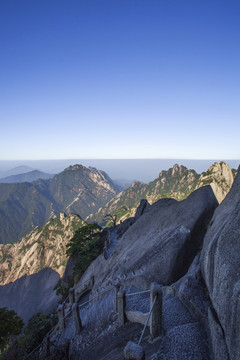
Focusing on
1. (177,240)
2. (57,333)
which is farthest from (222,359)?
(57,333)

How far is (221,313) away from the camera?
7578mm

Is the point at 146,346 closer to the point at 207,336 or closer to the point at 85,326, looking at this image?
the point at 207,336

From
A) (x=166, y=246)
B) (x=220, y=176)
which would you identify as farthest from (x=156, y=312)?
(x=220, y=176)

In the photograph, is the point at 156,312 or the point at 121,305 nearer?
the point at 156,312

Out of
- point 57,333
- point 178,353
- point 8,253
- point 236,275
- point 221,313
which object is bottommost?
point 8,253

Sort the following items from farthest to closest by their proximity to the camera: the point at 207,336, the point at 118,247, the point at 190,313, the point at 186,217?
the point at 118,247
the point at 186,217
the point at 190,313
the point at 207,336

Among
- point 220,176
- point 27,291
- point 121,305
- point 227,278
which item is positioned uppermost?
point 227,278

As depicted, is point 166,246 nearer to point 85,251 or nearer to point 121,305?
point 121,305

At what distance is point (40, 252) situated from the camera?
106m

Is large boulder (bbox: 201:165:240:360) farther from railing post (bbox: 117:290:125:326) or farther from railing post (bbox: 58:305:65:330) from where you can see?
railing post (bbox: 58:305:65:330)

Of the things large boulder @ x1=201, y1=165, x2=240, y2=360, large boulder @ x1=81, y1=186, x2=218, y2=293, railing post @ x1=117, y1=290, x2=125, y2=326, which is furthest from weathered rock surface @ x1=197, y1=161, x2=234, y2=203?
railing post @ x1=117, y1=290, x2=125, y2=326

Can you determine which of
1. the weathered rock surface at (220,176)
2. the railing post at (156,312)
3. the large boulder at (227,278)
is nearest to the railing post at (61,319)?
the railing post at (156,312)

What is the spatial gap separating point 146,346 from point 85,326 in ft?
27.7

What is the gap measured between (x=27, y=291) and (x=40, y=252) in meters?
23.2
